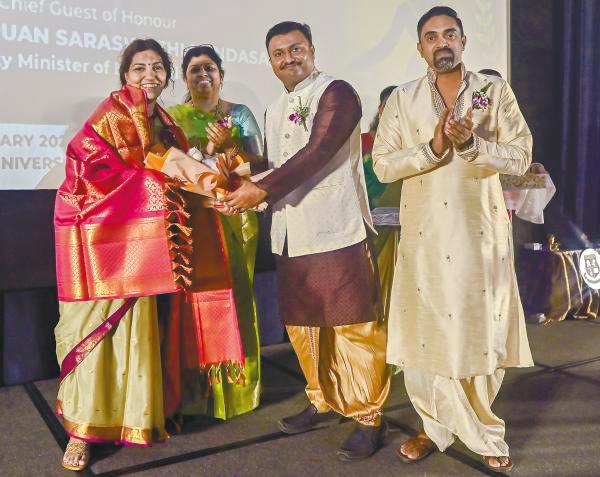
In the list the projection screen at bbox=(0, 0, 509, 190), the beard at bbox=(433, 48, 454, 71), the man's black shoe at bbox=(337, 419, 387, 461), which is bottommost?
the man's black shoe at bbox=(337, 419, 387, 461)

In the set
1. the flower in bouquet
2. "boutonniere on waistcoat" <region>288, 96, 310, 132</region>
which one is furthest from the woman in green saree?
"boutonniere on waistcoat" <region>288, 96, 310, 132</region>

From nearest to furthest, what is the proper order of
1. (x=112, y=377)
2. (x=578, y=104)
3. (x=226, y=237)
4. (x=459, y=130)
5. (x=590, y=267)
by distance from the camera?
(x=459, y=130)
(x=112, y=377)
(x=226, y=237)
(x=590, y=267)
(x=578, y=104)

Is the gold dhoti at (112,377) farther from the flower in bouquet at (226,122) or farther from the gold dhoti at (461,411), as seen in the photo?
the gold dhoti at (461,411)

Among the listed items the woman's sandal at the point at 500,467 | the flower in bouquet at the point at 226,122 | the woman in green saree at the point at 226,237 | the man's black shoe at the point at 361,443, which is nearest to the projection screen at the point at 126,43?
the woman in green saree at the point at 226,237

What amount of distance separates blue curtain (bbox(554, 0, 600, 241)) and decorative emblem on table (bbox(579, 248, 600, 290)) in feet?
1.08

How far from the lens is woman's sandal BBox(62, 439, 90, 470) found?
6.58 feet

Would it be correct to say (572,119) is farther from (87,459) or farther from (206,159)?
(87,459)

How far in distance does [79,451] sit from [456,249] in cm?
131

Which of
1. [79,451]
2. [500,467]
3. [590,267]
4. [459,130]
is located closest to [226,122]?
[459,130]

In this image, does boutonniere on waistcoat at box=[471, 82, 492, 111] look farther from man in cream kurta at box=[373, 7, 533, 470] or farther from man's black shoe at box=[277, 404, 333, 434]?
man's black shoe at box=[277, 404, 333, 434]

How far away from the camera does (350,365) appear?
2240 mm

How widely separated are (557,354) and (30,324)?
258 centimetres

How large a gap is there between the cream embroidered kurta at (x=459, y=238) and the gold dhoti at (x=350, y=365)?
223 mm

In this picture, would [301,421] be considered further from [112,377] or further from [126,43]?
[126,43]
